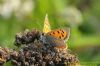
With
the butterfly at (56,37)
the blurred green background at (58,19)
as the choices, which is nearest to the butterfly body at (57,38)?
the butterfly at (56,37)

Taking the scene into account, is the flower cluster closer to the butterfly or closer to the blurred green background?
the butterfly

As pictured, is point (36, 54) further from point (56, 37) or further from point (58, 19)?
point (58, 19)

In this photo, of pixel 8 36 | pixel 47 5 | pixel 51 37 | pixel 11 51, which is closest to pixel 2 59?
pixel 11 51

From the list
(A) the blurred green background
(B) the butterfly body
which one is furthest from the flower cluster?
(A) the blurred green background

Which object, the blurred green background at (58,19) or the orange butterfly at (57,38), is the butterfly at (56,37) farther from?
the blurred green background at (58,19)

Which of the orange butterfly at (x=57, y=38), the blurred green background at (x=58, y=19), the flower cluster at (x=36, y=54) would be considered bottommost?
the flower cluster at (x=36, y=54)

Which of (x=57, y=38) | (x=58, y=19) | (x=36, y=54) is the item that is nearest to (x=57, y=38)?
(x=57, y=38)

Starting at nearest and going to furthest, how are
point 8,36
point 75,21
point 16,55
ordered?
point 16,55
point 8,36
point 75,21

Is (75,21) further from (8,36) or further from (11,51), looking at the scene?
(11,51)
